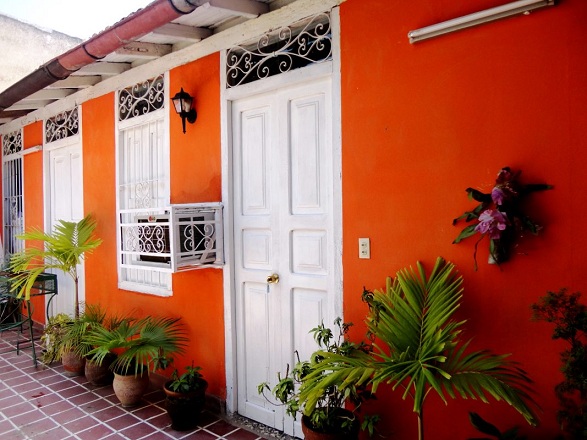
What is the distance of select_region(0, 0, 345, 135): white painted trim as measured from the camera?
3.48 meters

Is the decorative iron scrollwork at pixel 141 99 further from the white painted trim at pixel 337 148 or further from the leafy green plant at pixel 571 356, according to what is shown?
the leafy green plant at pixel 571 356

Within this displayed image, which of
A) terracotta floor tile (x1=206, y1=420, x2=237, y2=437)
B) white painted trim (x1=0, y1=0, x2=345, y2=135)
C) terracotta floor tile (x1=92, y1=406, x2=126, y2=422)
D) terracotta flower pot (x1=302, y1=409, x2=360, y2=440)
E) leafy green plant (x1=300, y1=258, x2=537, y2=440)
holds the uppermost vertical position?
white painted trim (x1=0, y1=0, x2=345, y2=135)

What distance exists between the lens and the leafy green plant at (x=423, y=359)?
2189 millimetres

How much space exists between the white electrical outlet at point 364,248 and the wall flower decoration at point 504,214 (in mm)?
781

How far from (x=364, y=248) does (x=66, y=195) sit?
16.5 ft

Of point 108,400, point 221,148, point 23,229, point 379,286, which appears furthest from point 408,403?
point 23,229

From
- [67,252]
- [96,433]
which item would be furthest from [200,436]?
[67,252]

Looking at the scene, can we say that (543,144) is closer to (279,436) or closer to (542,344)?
(542,344)

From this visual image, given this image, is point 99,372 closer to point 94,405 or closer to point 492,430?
point 94,405

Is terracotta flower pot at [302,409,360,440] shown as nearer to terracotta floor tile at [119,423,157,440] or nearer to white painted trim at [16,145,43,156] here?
terracotta floor tile at [119,423,157,440]

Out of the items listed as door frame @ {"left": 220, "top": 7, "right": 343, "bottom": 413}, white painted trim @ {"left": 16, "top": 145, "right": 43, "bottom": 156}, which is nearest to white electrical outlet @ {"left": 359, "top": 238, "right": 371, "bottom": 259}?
door frame @ {"left": 220, "top": 7, "right": 343, "bottom": 413}

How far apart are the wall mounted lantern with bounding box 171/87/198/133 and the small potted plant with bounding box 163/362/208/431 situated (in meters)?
2.40

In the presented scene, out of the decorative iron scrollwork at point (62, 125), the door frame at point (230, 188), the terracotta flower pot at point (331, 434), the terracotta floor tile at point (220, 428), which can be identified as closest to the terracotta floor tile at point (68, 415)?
the terracotta floor tile at point (220, 428)

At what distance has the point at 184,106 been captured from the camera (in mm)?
4301
